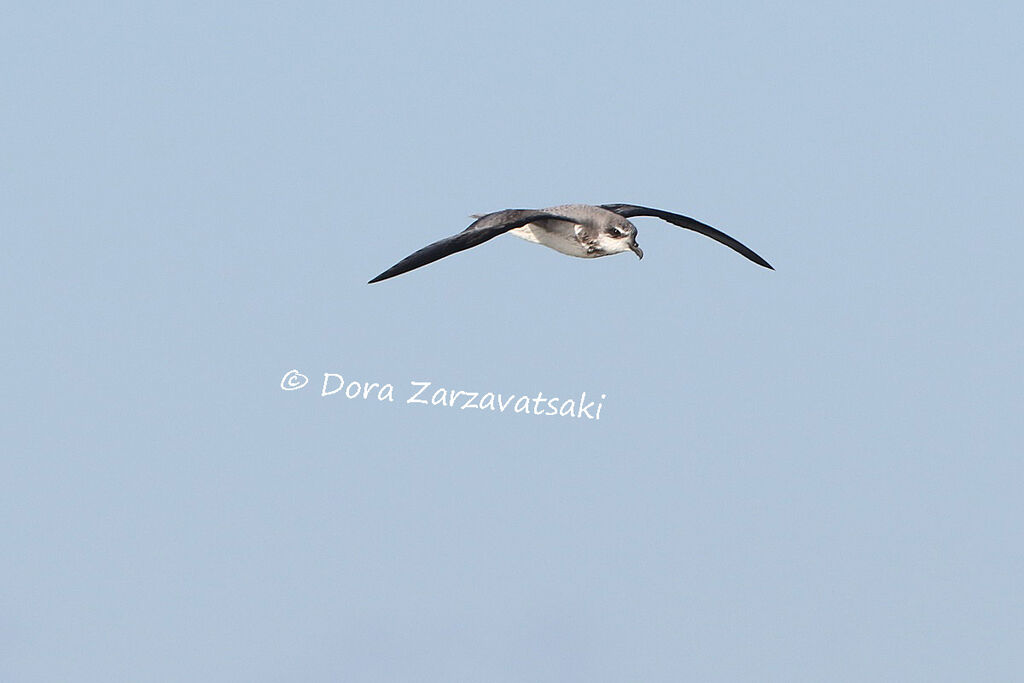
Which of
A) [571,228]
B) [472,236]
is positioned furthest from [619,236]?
[472,236]

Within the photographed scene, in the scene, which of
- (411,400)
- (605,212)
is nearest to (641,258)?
(605,212)

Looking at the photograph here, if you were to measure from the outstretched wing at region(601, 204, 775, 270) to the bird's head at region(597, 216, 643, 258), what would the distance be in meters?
1.79

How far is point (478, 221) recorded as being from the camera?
86.3 ft

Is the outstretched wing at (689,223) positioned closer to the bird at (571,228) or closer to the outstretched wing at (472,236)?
the bird at (571,228)

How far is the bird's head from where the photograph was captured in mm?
26469

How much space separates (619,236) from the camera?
2653cm

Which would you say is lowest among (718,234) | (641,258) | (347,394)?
(347,394)

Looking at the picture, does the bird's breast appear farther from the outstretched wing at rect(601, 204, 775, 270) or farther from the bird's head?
the outstretched wing at rect(601, 204, 775, 270)

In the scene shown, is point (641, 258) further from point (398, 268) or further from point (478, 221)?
point (398, 268)

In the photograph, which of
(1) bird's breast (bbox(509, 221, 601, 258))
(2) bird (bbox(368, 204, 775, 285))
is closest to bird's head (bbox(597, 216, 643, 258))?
(2) bird (bbox(368, 204, 775, 285))

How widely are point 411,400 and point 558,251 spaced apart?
377cm

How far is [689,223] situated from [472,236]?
734 cm

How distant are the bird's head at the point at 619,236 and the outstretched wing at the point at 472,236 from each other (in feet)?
2.30

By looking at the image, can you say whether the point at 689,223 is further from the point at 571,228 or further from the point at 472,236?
the point at 472,236
